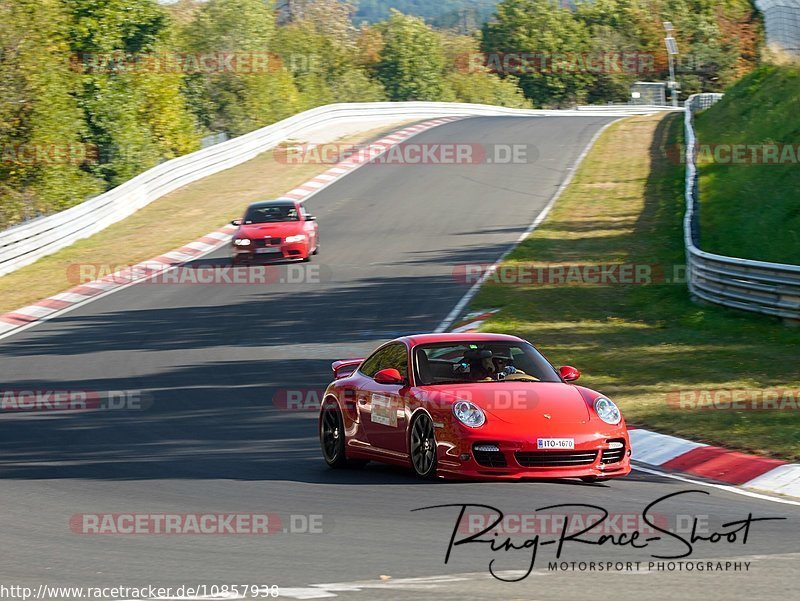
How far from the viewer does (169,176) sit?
41.7 metres

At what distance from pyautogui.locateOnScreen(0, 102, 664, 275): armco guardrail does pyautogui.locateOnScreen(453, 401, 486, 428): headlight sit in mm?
20973

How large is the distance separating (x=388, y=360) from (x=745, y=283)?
30.2 ft

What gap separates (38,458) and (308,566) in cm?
555

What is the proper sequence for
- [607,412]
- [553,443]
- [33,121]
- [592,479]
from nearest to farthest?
1. [553,443]
2. [592,479]
3. [607,412]
4. [33,121]

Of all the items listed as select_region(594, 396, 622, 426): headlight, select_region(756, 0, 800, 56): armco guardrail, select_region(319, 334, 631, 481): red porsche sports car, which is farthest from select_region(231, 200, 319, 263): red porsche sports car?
select_region(594, 396, 622, 426): headlight

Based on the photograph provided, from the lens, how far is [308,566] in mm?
7195

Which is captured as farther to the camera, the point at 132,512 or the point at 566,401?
the point at 566,401

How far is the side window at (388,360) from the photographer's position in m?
11.0

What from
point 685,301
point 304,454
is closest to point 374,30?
point 685,301

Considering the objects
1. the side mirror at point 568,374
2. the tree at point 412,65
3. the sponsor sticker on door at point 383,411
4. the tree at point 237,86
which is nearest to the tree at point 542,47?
the tree at point 412,65

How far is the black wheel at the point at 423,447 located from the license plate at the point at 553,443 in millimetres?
838

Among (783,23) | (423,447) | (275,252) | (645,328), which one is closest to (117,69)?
(783,23)

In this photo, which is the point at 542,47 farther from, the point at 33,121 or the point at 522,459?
the point at 522,459

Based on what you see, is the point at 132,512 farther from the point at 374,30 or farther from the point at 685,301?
the point at 374,30
